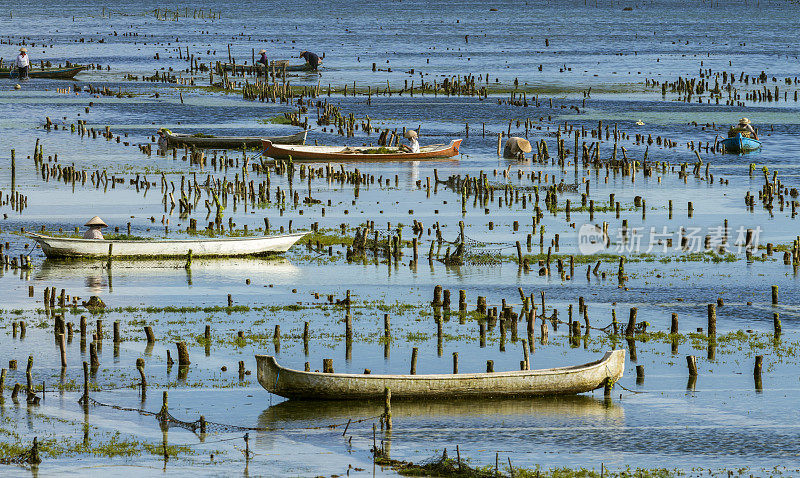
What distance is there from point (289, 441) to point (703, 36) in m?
152

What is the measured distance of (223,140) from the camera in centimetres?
6084

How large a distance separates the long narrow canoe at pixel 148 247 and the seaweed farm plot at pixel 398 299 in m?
0.08

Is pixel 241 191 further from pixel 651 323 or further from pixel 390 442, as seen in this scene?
pixel 390 442

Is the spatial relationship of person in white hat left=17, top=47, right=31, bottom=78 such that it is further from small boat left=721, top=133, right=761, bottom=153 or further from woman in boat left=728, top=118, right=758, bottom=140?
woman in boat left=728, top=118, right=758, bottom=140

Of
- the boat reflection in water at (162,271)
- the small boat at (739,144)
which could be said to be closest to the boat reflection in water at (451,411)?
the boat reflection in water at (162,271)

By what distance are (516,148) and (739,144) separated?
35.9 feet

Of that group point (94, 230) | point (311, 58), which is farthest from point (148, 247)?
point (311, 58)

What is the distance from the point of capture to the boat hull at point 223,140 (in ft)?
199

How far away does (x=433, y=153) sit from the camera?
195ft

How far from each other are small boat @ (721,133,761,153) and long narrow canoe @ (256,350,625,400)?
38875mm

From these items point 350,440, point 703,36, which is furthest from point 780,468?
point 703,36

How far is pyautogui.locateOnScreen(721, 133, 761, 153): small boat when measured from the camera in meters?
60.2

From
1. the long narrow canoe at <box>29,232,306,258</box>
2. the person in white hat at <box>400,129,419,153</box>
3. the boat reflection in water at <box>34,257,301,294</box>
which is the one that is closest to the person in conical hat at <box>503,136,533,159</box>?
the person in white hat at <box>400,129,419,153</box>

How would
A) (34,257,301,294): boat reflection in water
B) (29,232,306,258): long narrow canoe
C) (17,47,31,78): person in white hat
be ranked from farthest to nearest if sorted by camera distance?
(17,47,31,78): person in white hat
(29,232,306,258): long narrow canoe
(34,257,301,294): boat reflection in water
